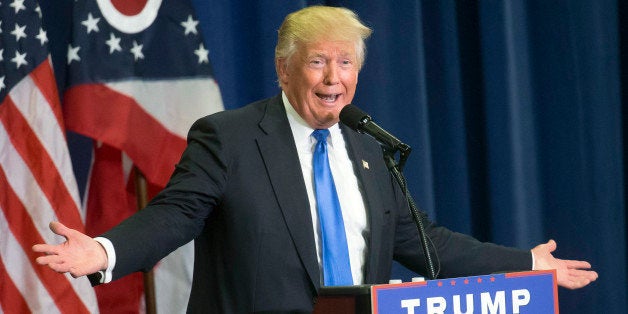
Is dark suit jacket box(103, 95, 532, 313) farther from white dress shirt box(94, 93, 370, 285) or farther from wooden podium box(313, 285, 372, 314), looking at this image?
wooden podium box(313, 285, 372, 314)

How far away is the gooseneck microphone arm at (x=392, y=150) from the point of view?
1.98m

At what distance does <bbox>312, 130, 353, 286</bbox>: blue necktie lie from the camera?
228 cm

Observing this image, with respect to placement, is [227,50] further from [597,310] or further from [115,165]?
[597,310]

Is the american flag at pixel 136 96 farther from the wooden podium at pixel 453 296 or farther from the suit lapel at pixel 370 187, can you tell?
the wooden podium at pixel 453 296

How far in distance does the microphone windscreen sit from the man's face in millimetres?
314

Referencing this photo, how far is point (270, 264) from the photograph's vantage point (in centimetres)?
224

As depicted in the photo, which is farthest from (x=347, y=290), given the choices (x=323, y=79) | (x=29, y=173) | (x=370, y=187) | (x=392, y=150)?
(x=29, y=173)

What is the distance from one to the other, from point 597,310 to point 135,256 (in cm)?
275

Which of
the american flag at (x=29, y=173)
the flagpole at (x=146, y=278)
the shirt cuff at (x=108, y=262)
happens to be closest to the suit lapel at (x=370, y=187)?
the shirt cuff at (x=108, y=262)

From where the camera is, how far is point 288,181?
2.31 meters

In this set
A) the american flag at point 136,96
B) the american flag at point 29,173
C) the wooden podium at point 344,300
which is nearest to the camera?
the wooden podium at point 344,300

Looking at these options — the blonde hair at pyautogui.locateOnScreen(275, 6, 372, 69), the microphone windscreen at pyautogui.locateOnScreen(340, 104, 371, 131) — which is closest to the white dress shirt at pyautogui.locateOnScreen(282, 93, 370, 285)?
the blonde hair at pyautogui.locateOnScreen(275, 6, 372, 69)

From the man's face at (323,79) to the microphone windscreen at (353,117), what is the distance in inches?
12.3

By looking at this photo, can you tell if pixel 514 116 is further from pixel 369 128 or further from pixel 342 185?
pixel 369 128
